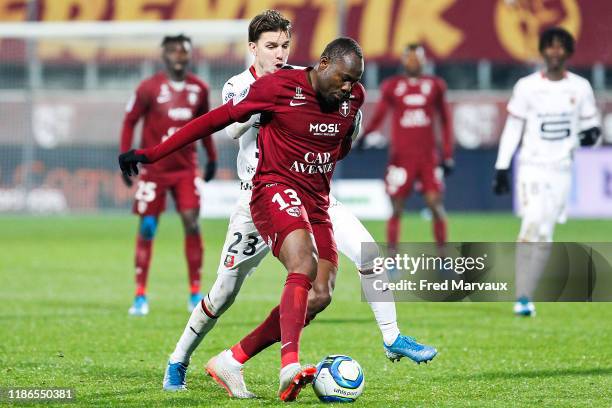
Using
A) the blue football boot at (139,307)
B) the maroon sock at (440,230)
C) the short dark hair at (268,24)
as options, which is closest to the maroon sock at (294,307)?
the short dark hair at (268,24)

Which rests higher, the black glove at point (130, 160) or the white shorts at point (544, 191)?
the black glove at point (130, 160)

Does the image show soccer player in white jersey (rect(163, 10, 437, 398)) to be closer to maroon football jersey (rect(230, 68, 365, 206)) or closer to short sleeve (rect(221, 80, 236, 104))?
short sleeve (rect(221, 80, 236, 104))

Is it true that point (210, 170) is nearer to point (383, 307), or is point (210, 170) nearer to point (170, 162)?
point (170, 162)

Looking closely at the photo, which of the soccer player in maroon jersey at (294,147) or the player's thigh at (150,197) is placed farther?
the player's thigh at (150,197)

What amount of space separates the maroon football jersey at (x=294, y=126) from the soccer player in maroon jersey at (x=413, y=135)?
7854mm

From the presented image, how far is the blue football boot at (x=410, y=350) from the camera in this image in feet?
20.7

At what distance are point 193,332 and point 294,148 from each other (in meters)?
1.13

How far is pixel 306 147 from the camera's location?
20.2 ft

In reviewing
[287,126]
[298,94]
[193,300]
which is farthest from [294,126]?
[193,300]

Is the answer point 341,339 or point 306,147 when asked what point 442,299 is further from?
point 306,147

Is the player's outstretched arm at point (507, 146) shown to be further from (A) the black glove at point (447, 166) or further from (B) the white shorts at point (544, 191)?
(A) the black glove at point (447, 166)

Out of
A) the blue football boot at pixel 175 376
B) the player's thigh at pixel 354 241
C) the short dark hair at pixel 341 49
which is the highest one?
the short dark hair at pixel 341 49

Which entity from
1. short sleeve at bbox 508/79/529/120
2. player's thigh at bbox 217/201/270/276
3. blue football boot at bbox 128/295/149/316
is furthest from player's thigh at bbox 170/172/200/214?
player's thigh at bbox 217/201/270/276

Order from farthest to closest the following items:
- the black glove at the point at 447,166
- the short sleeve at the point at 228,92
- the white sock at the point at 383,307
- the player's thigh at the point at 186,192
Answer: the black glove at the point at 447,166 → the player's thigh at the point at 186,192 → the short sleeve at the point at 228,92 → the white sock at the point at 383,307
